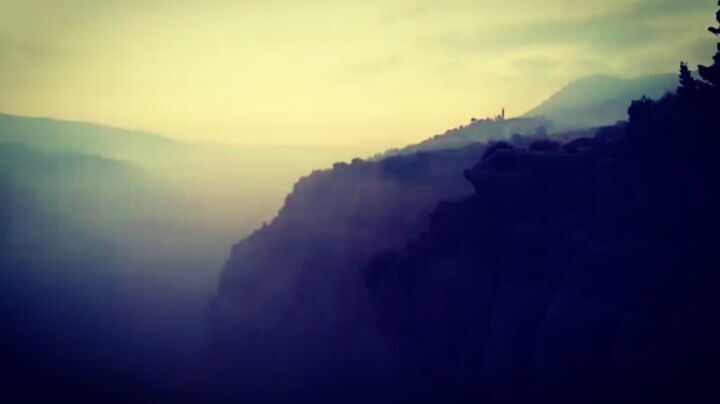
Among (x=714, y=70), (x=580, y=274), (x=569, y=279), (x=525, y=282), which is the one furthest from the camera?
(x=525, y=282)

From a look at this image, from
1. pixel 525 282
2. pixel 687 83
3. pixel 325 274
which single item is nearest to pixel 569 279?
pixel 525 282

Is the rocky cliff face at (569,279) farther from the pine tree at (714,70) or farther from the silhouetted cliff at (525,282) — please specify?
the pine tree at (714,70)

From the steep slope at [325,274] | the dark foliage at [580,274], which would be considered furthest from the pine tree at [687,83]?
the steep slope at [325,274]

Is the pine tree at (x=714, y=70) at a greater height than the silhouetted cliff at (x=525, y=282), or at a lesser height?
greater

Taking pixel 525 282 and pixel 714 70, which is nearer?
pixel 714 70

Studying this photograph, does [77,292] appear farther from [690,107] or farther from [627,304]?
[690,107]

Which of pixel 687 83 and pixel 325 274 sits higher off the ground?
pixel 687 83

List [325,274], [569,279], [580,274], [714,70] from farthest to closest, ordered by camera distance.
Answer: [325,274], [569,279], [580,274], [714,70]

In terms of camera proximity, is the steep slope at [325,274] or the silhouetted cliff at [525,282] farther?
the steep slope at [325,274]

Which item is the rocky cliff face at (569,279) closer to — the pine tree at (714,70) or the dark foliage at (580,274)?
the dark foliage at (580,274)

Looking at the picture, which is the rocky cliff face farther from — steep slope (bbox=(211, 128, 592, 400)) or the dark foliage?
steep slope (bbox=(211, 128, 592, 400))

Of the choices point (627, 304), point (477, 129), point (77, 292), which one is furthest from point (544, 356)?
point (77, 292)

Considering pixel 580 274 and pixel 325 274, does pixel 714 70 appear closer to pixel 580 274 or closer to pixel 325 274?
pixel 580 274
